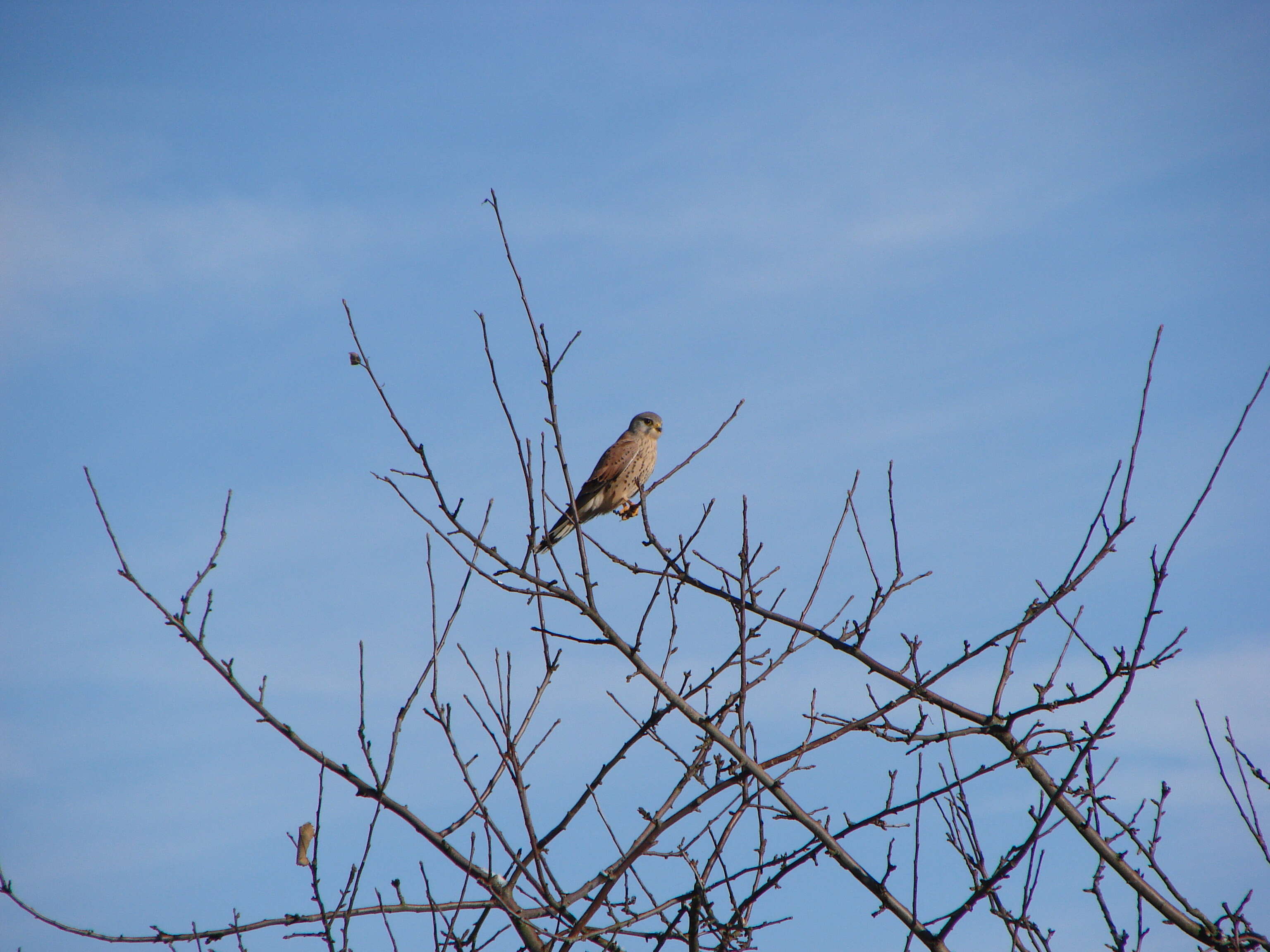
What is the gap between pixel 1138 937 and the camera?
8.41ft

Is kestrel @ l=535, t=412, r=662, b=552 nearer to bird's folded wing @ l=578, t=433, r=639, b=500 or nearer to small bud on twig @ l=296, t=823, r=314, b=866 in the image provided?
A: bird's folded wing @ l=578, t=433, r=639, b=500

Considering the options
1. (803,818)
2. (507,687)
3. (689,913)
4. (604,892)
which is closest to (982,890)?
(803,818)

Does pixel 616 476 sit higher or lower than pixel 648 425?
lower

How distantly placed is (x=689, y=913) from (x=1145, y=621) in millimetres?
1306

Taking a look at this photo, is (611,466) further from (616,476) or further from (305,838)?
(305,838)

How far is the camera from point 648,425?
8648 mm

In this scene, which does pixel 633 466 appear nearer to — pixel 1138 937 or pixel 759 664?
pixel 759 664

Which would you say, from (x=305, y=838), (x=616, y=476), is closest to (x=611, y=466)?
(x=616, y=476)

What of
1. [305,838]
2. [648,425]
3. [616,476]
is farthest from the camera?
[648,425]

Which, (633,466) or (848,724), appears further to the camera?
(633,466)

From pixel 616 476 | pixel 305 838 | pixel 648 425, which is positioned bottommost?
pixel 305 838

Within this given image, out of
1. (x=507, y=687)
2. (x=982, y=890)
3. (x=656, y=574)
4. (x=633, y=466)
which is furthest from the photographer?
(x=633, y=466)

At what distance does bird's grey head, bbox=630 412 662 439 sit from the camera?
8.59 m

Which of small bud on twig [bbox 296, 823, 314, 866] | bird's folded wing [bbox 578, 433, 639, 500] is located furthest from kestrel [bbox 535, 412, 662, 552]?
small bud on twig [bbox 296, 823, 314, 866]
